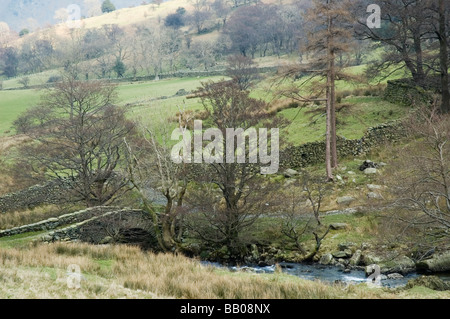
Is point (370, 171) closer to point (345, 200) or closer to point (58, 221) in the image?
point (345, 200)

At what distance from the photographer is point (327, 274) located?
53.2 ft

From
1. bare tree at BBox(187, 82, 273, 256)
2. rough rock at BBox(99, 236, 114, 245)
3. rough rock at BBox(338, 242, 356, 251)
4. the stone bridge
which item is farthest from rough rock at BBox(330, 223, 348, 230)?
rough rock at BBox(99, 236, 114, 245)

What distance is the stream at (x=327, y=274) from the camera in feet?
48.1

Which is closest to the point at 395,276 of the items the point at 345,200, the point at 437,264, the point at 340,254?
the point at 437,264

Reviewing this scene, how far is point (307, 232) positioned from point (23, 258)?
12.8 meters

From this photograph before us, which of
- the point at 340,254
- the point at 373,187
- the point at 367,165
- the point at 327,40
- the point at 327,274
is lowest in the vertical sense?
the point at 327,274

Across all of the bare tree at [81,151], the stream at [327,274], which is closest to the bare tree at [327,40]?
the stream at [327,274]

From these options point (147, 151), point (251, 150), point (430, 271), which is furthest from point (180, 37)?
point (430, 271)

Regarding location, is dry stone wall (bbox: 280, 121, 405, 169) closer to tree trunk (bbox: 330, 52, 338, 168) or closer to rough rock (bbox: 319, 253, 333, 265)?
tree trunk (bbox: 330, 52, 338, 168)

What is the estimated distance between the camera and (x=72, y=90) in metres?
24.8

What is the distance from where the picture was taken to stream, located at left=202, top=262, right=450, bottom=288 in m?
14.6

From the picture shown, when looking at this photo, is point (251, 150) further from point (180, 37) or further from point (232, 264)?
point (180, 37)

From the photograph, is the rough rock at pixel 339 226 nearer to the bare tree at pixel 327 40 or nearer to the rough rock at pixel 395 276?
the rough rock at pixel 395 276
